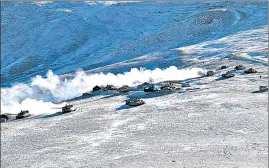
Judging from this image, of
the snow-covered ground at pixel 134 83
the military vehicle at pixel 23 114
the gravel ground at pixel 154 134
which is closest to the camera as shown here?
the gravel ground at pixel 154 134

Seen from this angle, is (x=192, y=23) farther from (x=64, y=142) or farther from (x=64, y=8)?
(x=64, y=142)

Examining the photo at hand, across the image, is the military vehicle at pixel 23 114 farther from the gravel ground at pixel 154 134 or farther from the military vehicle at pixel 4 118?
the gravel ground at pixel 154 134

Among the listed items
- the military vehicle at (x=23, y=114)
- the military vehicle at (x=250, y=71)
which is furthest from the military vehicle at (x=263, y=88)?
the military vehicle at (x=23, y=114)

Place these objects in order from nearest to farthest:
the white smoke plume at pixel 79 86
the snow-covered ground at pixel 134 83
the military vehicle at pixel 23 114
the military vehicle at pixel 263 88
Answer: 1. the snow-covered ground at pixel 134 83
2. the military vehicle at pixel 23 114
3. the military vehicle at pixel 263 88
4. the white smoke plume at pixel 79 86

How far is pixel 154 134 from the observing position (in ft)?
97.5

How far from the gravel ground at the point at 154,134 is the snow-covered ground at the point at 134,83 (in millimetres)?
69

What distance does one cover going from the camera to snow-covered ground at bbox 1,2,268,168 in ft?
84.0

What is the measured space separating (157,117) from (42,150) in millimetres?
10707

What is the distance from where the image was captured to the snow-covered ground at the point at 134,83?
25.6 meters

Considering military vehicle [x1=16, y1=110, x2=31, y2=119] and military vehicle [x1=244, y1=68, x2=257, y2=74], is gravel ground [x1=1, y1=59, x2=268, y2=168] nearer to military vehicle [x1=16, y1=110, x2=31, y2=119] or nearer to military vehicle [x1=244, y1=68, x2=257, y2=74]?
military vehicle [x1=16, y1=110, x2=31, y2=119]

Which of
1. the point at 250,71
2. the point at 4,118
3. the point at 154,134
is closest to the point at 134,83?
the point at 250,71

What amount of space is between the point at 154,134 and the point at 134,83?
33874 millimetres

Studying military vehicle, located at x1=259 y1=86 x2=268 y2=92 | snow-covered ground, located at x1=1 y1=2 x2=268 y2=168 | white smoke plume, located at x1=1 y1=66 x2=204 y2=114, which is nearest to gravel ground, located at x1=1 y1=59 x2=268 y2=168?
snow-covered ground, located at x1=1 y1=2 x2=268 y2=168

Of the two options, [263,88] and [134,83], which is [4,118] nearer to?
[263,88]
